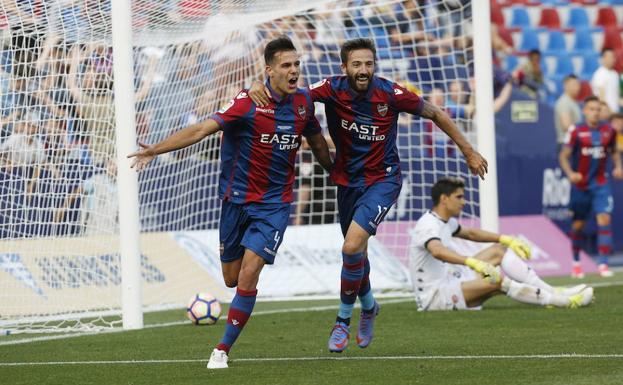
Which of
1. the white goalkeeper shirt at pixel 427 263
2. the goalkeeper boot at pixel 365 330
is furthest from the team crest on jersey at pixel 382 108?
the white goalkeeper shirt at pixel 427 263

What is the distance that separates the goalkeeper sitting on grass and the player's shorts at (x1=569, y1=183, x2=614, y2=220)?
16.6 ft

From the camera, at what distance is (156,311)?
13.1 m

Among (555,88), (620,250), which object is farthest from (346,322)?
(555,88)

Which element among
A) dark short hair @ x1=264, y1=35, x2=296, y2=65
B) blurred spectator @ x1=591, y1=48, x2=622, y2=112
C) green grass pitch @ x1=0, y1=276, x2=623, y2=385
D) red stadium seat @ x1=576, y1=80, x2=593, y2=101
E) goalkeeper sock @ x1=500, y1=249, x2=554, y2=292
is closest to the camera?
green grass pitch @ x1=0, y1=276, x2=623, y2=385

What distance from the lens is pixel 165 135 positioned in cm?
1372

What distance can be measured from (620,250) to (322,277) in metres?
6.36

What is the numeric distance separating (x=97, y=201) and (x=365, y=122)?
4.06 meters

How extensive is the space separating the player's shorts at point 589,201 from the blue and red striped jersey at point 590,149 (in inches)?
2.9

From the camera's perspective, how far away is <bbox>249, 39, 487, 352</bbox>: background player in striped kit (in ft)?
27.1

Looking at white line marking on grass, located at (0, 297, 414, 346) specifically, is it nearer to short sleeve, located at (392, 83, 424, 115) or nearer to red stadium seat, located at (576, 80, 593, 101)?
short sleeve, located at (392, 83, 424, 115)

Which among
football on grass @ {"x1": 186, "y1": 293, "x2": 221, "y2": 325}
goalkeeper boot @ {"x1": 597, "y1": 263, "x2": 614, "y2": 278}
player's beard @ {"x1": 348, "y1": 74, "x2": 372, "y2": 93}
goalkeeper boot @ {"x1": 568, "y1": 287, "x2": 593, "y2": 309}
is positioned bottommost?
goalkeeper boot @ {"x1": 597, "y1": 263, "x2": 614, "y2": 278}

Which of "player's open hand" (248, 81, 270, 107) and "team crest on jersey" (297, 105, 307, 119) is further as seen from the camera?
"team crest on jersey" (297, 105, 307, 119)

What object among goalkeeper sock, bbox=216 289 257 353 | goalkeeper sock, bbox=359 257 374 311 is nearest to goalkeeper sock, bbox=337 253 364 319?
goalkeeper sock, bbox=359 257 374 311

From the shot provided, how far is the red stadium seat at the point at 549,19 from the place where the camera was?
23.3 metres
